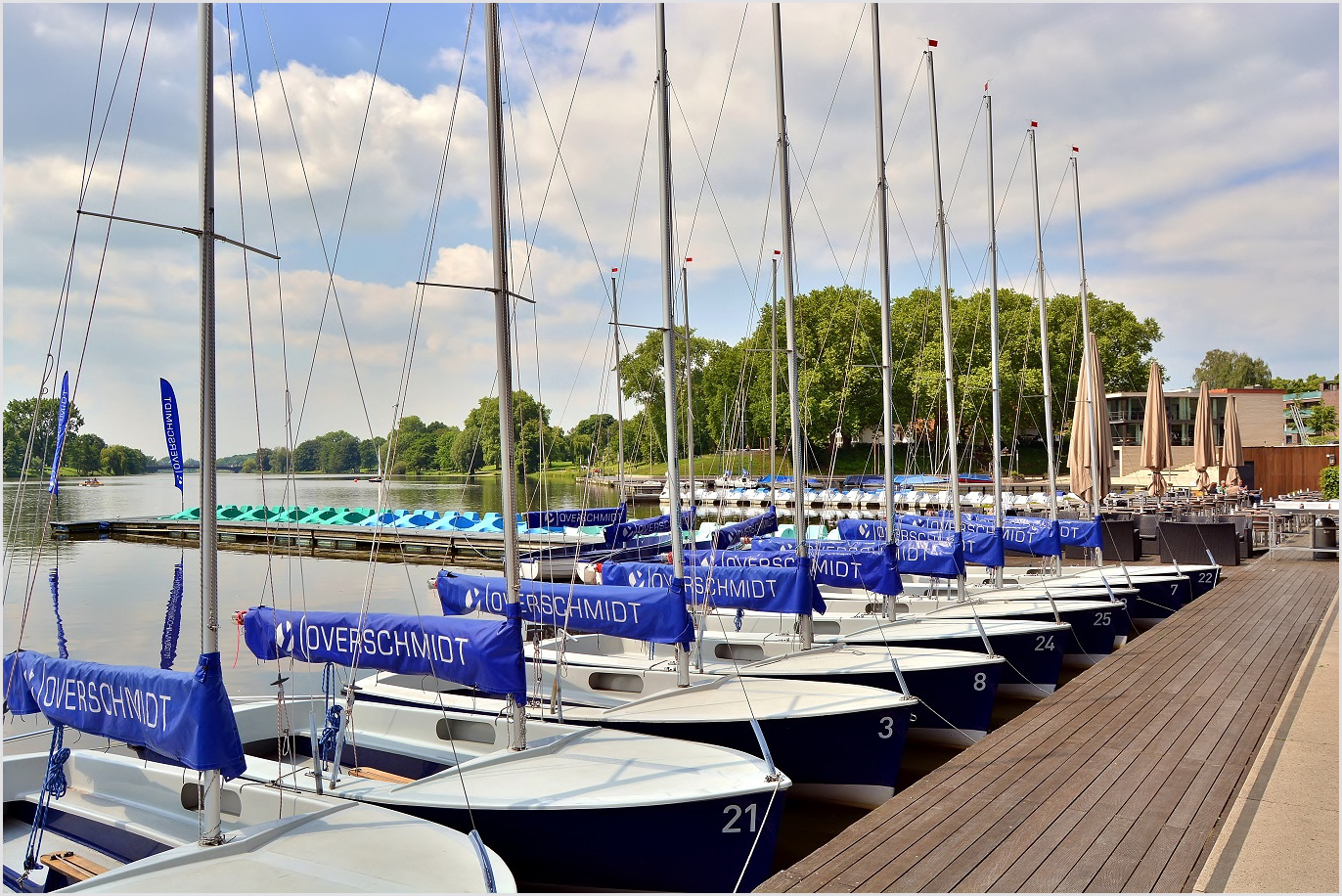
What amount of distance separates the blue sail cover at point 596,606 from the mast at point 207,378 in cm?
393

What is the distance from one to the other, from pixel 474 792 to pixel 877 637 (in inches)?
298

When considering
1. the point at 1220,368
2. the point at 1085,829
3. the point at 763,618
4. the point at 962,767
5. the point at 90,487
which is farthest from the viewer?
the point at 1220,368

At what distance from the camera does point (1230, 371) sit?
123062mm

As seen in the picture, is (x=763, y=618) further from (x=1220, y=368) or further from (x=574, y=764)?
(x=1220, y=368)

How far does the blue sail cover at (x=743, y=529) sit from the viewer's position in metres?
23.8

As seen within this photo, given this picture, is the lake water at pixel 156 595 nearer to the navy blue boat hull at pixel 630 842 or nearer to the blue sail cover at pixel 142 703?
the blue sail cover at pixel 142 703

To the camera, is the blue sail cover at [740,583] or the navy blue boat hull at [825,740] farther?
the blue sail cover at [740,583]

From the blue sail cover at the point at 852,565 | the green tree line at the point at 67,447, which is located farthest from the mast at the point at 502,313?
the green tree line at the point at 67,447

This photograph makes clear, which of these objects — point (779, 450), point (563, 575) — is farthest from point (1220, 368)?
point (563, 575)

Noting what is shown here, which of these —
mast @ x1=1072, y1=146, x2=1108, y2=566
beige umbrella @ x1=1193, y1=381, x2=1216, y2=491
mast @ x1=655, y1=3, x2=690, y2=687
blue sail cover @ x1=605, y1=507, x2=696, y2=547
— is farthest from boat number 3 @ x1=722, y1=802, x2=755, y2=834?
beige umbrella @ x1=1193, y1=381, x2=1216, y2=491

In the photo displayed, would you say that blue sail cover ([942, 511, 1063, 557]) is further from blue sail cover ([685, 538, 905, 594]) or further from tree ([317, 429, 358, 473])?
tree ([317, 429, 358, 473])

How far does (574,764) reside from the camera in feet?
26.0


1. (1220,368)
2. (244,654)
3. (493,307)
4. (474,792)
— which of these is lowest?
(244,654)

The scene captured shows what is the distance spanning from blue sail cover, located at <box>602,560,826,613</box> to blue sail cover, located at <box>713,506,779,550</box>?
9580 mm
